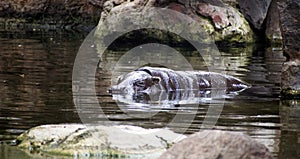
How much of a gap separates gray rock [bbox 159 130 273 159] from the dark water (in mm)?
1645

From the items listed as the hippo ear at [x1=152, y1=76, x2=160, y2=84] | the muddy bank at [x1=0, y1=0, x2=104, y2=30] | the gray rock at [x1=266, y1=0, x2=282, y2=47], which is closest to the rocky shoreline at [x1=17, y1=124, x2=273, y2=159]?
the hippo ear at [x1=152, y1=76, x2=160, y2=84]

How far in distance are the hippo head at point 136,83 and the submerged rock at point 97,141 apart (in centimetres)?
389

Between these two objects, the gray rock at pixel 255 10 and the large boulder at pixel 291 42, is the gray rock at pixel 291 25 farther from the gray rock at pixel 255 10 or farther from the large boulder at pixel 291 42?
the gray rock at pixel 255 10

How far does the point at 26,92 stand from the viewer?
1012 cm

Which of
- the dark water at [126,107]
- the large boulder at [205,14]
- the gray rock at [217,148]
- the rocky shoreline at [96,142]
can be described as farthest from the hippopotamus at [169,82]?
the large boulder at [205,14]

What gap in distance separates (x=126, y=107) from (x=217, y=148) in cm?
438

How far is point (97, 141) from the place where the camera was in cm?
627

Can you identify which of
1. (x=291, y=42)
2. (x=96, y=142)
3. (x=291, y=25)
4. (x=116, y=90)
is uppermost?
(x=291, y=25)

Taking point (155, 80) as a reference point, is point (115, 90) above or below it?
below

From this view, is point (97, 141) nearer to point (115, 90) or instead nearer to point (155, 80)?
point (115, 90)

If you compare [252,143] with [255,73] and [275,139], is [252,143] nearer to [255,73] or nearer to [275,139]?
[275,139]

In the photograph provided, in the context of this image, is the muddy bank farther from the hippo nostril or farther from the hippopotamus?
the hippo nostril

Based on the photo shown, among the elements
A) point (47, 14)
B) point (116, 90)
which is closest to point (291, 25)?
point (116, 90)

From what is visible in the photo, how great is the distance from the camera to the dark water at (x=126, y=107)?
755cm
